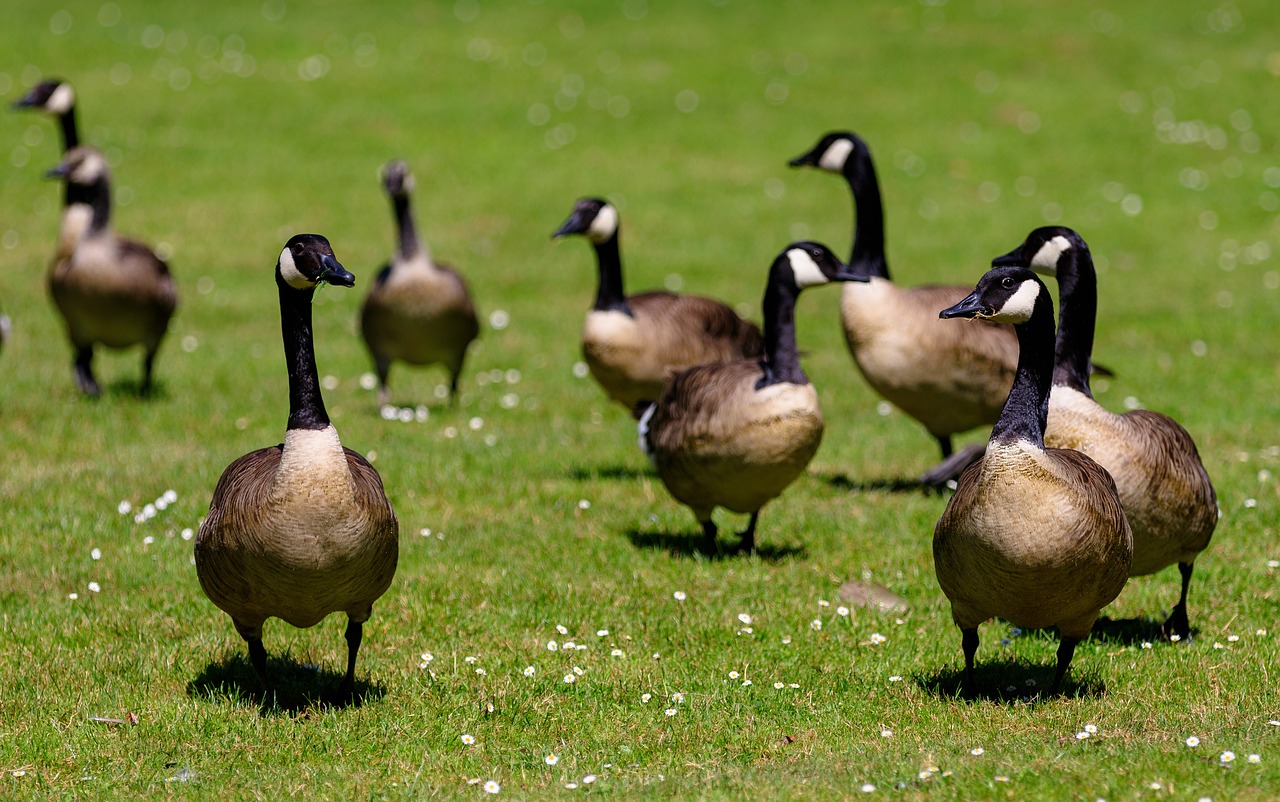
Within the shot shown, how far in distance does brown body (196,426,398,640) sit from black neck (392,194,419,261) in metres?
6.82

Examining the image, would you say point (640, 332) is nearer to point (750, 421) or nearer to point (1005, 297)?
point (750, 421)

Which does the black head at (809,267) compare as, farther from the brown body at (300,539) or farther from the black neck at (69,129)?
the black neck at (69,129)

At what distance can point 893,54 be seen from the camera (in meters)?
27.7

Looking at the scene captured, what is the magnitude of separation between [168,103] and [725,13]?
1238 cm

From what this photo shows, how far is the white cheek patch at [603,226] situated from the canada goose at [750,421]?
7.85 ft

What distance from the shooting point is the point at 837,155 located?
38.2 feet

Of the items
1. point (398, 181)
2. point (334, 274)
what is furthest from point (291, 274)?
point (398, 181)

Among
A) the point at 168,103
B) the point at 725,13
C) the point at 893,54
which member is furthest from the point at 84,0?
the point at 893,54

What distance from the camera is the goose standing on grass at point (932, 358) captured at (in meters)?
10.1

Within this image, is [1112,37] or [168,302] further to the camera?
[1112,37]

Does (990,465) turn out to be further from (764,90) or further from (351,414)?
(764,90)

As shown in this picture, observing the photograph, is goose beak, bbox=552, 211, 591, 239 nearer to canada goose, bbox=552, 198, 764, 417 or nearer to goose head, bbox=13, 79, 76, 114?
canada goose, bbox=552, 198, 764, 417

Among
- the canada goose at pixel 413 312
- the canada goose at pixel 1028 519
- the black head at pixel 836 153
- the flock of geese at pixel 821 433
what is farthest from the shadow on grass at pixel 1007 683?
the canada goose at pixel 413 312

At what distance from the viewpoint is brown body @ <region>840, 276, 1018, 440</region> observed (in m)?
10.1
